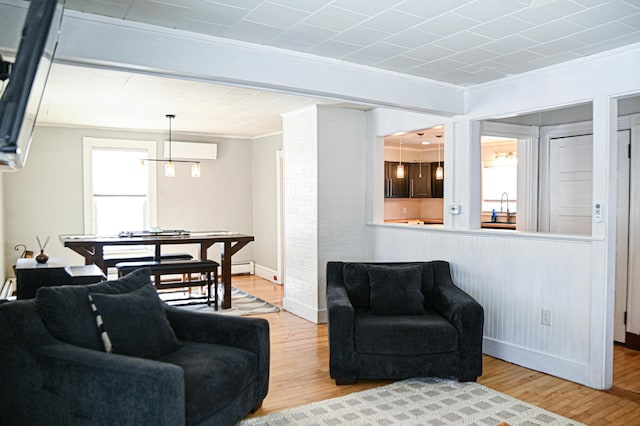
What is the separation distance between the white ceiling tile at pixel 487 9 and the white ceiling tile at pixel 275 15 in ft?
2.89

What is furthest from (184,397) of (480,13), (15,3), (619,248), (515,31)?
(619,248)

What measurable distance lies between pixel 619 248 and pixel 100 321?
4457mm

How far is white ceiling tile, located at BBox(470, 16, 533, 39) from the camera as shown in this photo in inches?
111

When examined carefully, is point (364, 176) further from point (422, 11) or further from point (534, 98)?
point (422, 11)

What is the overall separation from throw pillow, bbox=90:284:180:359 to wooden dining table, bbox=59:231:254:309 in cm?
276

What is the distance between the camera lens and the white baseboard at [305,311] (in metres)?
5.34

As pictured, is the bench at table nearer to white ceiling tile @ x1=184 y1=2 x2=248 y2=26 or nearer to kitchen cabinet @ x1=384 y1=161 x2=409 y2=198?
white ceiling tile @ x1=184 y1=2 x2=248 y2=26

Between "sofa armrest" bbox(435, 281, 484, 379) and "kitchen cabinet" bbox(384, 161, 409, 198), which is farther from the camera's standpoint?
"kitchen cabinet" bbox(384, 161, 409, 198)

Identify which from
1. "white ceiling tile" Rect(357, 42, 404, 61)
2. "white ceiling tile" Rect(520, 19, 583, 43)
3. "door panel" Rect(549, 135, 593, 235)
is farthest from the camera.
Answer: "door panel" Rect(549, 135, 593, 235)

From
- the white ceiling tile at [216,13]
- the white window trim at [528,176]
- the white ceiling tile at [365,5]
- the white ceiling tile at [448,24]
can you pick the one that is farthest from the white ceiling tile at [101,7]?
the white window trim at [528,176]

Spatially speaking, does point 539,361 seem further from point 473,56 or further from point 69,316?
point 69,316

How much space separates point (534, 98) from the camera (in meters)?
3.92

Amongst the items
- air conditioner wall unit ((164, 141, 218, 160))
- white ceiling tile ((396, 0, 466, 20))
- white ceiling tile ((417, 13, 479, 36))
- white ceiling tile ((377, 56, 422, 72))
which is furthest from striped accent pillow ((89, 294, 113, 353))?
air conditioner wall unit ((164, 141, 218, 160))

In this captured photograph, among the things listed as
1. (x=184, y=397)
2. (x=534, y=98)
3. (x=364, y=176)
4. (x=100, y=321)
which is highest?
(x=534, y=98)
